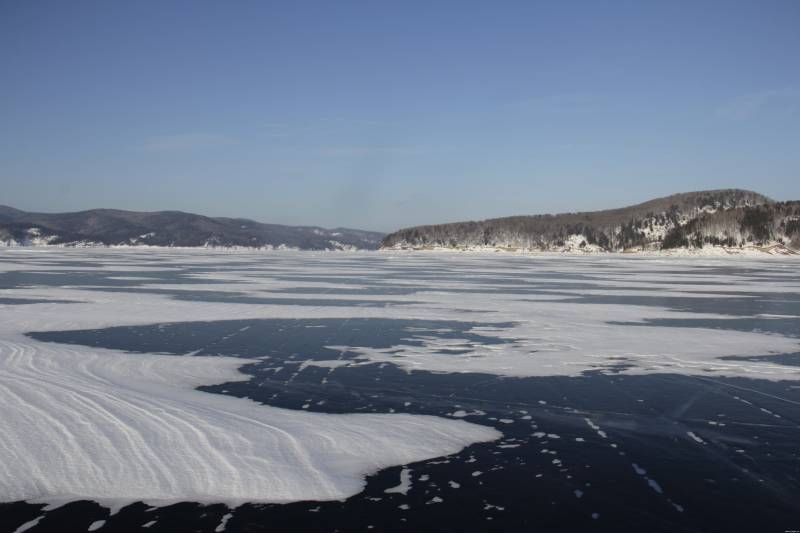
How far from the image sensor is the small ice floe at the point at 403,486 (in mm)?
5505

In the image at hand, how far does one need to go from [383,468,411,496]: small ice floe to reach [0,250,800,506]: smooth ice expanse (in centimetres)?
31

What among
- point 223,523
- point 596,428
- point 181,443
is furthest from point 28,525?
point 596,428

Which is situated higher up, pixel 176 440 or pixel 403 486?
pixel 176 440

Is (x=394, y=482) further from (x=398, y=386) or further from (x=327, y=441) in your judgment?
(x=398, y=386)

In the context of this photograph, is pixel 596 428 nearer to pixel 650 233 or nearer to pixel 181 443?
pixel 181 443

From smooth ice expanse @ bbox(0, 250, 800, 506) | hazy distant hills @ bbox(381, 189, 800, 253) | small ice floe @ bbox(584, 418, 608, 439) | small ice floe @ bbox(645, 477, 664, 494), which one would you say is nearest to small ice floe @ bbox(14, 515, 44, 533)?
smooth ice expanse @ bbox(0, 250, 800, 506)

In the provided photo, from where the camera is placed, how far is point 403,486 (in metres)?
5.63

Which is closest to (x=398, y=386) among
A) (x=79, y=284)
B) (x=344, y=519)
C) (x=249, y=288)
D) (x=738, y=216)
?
(x=344, y=519)

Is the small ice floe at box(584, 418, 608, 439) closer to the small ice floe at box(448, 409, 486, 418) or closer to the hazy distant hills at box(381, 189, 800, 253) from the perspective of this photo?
the small ice floe at box(448, 409, 486, 418)

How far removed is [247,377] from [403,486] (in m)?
4.79

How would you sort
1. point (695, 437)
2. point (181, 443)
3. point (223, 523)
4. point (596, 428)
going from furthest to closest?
point (596, 428)
point (695, 437)
point (181, 443)
point (223, 523)

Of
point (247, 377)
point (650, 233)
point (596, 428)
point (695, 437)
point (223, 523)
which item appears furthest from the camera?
point (650, 233)

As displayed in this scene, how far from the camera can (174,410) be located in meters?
7.69

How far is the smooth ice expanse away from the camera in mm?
5676
